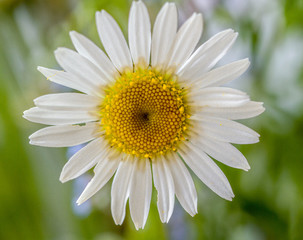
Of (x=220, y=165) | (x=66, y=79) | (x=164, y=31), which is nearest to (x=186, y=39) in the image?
(x=164, y=31)

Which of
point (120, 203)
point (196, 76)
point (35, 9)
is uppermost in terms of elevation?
point (35, 9)

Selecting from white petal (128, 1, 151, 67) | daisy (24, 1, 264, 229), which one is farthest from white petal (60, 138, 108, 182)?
white petal (128, 1, 151, 67)

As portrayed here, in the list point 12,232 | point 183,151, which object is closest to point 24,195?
point 12,232

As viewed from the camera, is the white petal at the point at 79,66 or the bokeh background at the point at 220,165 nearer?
the white petal at the point at 79,66

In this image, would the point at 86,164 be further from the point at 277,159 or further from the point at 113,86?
the point at 277,159

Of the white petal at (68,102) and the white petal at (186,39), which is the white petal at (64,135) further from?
the white petal at (186,39)

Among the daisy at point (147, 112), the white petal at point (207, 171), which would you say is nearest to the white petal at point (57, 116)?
the daisy at point (147, 112)

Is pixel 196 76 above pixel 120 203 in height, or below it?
above
